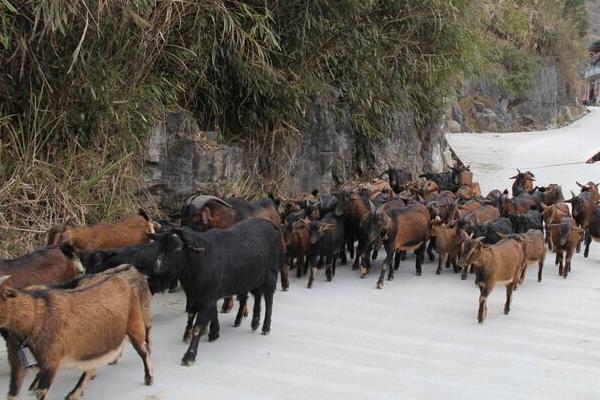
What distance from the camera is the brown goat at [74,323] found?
4074mm

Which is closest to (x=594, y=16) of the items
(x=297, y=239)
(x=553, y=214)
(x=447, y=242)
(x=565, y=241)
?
(x=553, y=214)

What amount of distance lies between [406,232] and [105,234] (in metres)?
3.32

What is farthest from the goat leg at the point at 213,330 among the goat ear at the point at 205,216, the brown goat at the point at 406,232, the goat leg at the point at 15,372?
the brown goat at the point at 406,232

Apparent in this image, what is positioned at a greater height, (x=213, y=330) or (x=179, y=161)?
(x=179, y=161)

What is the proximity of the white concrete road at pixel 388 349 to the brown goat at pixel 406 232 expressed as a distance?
248mm

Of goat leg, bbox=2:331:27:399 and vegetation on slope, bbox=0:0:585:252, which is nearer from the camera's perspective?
goat leg, bbox=2:331:27:399

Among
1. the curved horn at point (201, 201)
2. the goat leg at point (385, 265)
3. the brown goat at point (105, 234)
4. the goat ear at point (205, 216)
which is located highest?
the curved horn at point (201, 201)

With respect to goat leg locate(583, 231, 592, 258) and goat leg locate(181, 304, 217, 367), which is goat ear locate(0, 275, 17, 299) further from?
goat leg locate(583, 231, 592, 258)

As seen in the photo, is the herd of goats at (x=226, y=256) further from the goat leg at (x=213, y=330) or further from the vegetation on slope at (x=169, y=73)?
the vegetation on slope at (x=169, y=73)

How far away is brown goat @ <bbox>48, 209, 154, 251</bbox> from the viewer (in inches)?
241

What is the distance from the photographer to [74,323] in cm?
426

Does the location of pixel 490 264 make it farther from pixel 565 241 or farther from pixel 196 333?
pixel 196 333

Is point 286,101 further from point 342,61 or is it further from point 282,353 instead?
point 282,353

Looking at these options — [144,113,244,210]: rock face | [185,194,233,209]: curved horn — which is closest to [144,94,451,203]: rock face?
[144,113,244,210]: rock face
